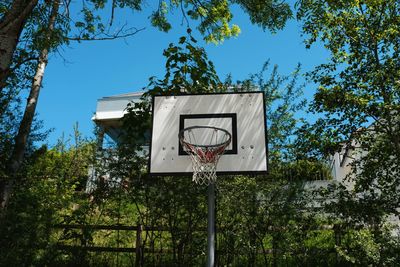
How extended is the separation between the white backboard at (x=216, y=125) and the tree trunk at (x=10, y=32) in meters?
2.16

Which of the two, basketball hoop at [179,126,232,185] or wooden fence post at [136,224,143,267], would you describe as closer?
basketball hoop at [179,126,232,185]

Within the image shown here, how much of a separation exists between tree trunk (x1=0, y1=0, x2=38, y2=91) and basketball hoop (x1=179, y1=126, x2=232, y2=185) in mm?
2588

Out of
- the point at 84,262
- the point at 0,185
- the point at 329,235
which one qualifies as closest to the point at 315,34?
the point at 329,235

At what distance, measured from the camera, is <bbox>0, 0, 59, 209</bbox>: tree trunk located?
7.21 m

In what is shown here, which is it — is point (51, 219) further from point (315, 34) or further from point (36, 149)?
point (315, 34)

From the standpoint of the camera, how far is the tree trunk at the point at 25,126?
23.6 feet

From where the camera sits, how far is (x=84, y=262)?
708 centimetres

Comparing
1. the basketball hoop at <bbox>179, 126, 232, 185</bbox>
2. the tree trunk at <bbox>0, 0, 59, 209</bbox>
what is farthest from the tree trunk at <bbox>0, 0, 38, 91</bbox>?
the basketball hoop at <bbox>179, 126, 232, 185</bbox>

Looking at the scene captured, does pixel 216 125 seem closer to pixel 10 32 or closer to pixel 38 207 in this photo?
pixel 10 32

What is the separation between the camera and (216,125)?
5531 mm

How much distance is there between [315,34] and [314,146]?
2.68 meters

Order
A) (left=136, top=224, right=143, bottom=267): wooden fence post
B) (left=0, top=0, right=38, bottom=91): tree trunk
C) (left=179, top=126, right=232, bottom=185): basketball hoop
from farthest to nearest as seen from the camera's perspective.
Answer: (left=136, top=224, right=143, bottom=267): wooden fence post, (left=179, top=126, right=232, bottom=185): basketball hoop, (left=0, top=0, right=38, bottom=91): tree trunk

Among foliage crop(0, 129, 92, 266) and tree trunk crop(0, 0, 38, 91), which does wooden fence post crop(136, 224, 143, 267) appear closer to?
foliage crop(0, 129, 92, 266)

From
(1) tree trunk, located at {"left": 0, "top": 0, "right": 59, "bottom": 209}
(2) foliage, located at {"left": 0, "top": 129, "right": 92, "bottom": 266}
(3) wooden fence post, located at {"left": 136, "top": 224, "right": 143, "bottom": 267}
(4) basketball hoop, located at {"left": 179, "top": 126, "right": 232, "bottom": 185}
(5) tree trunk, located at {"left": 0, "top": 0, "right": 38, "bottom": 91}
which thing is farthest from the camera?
(1) tree trunk, located at {"left": 0, "top": 0, "right": 59, "bottom": 209}
